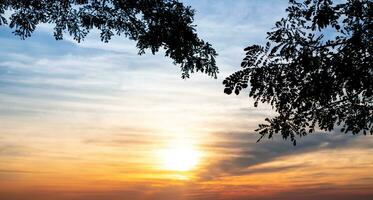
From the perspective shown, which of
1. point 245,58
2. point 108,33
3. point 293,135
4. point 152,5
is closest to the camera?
point 245,58

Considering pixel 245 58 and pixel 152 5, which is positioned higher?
pixel 152 5

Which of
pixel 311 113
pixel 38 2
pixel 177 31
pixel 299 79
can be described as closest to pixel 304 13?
pixel 299 79

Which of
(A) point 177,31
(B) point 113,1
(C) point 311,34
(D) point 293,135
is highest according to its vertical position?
(B) point 113,1

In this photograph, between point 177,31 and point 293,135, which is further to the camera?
point 177,31

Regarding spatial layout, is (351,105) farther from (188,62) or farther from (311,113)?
(188,62)

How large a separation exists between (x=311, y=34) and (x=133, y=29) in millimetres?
8476

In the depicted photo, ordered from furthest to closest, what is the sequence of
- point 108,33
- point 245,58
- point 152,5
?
point 108,33
point 152,5
point 245,58

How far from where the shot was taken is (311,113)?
584 inches

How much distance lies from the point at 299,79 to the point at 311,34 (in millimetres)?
1137

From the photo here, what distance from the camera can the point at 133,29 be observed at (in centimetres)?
1934

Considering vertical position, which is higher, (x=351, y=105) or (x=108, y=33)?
(x=108, y=33)

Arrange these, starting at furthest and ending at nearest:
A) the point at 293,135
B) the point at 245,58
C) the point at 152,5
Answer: the point at 152,5, the point at 293,135, the point at 245,58

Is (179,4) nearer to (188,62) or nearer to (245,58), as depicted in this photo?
(188,62)

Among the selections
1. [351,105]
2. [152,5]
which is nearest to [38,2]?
[152,5]
